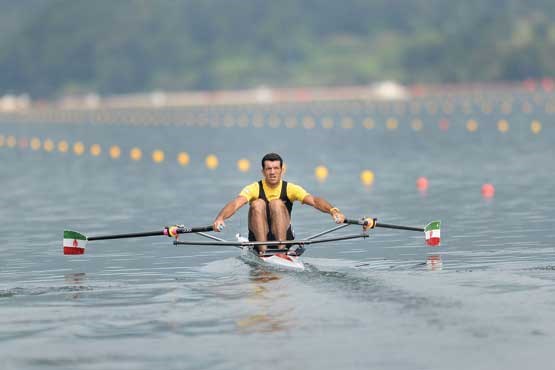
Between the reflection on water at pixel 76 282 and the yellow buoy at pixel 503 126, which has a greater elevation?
the yellow buoy at pixel 503 126

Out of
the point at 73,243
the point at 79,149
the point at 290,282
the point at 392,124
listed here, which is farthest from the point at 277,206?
the point at 392,124

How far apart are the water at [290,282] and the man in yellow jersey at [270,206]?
29.2 inches

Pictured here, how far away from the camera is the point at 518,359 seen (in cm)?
1602

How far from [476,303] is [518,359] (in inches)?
135

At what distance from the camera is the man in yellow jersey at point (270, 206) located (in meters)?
24.2

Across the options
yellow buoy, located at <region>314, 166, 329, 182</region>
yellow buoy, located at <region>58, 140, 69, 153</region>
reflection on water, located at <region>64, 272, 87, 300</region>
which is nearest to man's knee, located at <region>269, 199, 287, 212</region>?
reflection on water, located at <region>64, 272, 87, 300</region>

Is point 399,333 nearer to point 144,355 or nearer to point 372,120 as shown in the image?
point 144,355

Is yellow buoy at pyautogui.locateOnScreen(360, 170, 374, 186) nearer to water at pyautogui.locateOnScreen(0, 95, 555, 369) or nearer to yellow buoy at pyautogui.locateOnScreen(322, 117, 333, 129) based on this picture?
water at pyautogui.locateOnScreen(0, 95, 555, 369)

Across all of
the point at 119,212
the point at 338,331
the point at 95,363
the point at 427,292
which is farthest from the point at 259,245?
the point at 119,212

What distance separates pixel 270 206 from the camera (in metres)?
24.2

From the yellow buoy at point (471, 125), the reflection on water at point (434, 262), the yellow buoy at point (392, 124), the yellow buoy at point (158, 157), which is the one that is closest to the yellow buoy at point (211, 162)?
the yellow buoy at point (158, 157)

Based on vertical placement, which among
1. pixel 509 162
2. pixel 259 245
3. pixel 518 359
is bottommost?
pixel 518 359

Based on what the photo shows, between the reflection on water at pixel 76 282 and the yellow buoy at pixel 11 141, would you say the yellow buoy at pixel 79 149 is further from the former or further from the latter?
the reflection on water at pixel 76 282

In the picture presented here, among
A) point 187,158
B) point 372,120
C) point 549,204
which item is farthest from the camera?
point 372,120
